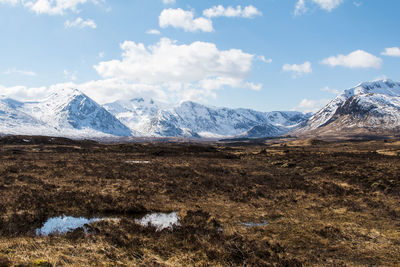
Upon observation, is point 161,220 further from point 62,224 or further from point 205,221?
point 62,224

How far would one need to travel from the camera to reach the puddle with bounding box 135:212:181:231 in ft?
52.0

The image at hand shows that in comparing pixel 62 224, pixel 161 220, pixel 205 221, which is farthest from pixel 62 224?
pixel 205 221

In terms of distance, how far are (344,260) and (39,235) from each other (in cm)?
1466

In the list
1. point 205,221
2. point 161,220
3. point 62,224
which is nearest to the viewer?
point 62,224

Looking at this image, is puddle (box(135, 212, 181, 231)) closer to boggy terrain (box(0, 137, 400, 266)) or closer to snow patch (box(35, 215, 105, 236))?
boggy terrain (box(0, 137, 400, 266))

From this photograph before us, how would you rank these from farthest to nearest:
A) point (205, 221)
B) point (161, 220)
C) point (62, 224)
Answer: point (161, 220)
point (205, 221)
point (62, 224)

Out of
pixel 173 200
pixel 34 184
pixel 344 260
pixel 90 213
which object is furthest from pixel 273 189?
pixel 34 184

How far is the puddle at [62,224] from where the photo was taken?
14.1 metres

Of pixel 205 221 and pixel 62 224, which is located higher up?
pixel 62 224

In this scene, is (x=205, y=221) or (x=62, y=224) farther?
(x=205, y=221)

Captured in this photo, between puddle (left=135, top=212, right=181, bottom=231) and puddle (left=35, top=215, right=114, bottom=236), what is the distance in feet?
9.18

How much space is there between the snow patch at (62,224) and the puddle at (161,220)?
118 inches

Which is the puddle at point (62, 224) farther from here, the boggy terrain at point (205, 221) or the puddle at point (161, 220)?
the puddle at point (161, 220)

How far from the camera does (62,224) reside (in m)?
15.5
